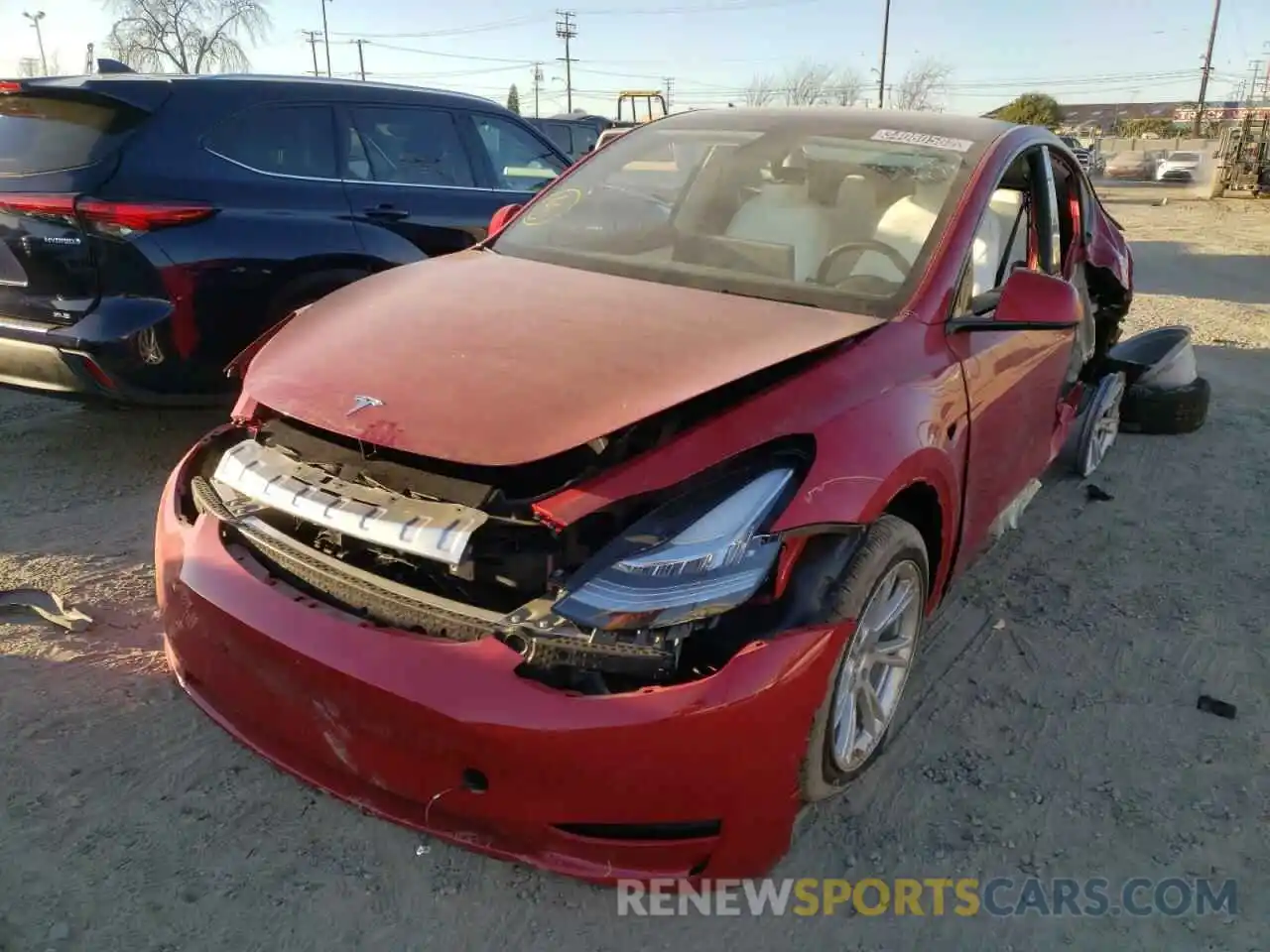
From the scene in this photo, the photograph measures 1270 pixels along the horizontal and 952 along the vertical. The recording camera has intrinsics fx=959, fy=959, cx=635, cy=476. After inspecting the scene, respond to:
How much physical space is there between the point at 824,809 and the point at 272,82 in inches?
172

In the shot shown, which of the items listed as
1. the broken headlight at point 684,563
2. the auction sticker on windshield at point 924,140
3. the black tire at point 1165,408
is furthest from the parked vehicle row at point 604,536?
the black tire at point 1165,408

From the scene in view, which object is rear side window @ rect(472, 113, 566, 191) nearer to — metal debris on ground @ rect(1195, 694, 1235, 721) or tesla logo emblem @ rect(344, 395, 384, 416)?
tesla logo emblem @ rect(344, 395, 384, 416)

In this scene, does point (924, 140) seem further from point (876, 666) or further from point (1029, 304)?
point (876, 666)

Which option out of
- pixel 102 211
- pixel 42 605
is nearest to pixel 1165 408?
pixel 102 211

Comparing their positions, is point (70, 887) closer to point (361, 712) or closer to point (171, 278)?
point (361, 712)

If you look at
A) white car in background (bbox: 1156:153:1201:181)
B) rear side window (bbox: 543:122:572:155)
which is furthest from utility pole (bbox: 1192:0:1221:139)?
rear side window (bbox: 543:122:572:155)

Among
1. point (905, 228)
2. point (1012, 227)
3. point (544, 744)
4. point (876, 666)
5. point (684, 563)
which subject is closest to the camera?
point (544, 744)

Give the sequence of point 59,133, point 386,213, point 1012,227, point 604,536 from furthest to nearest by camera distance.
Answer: point 386,213, point 59,133, point 1012,227, point 604,536

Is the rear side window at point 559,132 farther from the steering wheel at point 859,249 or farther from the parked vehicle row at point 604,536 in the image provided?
the parked vehicle row at point 604,536

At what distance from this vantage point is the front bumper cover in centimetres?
190

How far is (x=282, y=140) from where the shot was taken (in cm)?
476

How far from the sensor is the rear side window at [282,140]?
454 centimetres

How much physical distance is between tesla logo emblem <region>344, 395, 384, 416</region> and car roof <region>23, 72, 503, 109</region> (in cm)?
306

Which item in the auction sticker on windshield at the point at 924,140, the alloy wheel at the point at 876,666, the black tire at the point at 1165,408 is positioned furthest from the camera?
the black tire at the point at 1165,408
